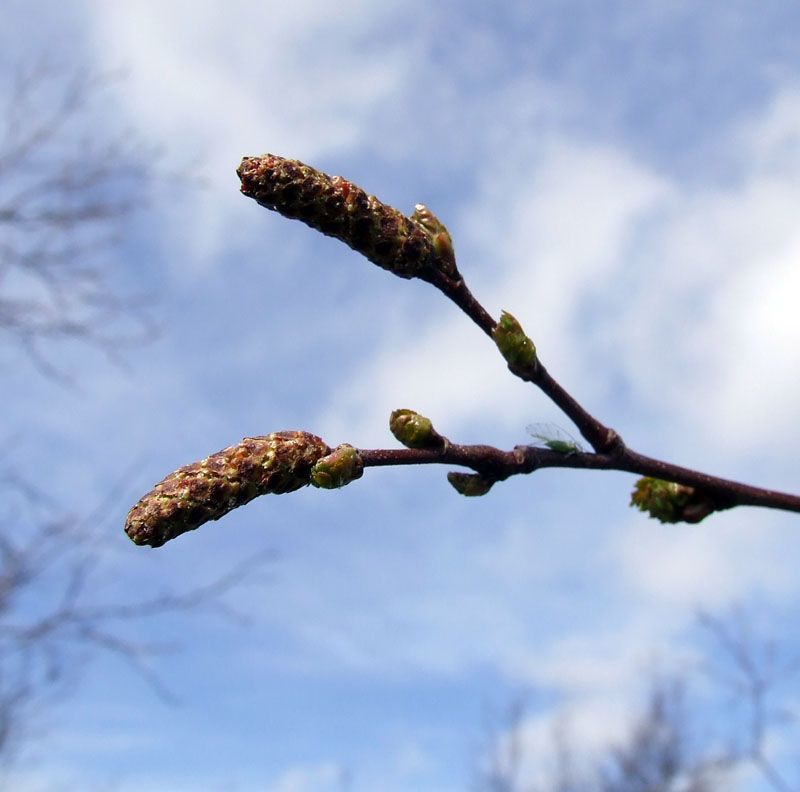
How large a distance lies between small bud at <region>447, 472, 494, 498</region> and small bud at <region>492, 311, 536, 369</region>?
0.61 feet

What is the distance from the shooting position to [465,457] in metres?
1.41

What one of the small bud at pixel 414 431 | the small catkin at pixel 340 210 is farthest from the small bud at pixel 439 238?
the small bud at pixel 414 431

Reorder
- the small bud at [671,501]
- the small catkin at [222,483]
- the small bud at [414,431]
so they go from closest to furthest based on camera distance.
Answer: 1. the small catkin at [222,483]
2. the small bud at [414,431]
3. the small bud at [671,501]

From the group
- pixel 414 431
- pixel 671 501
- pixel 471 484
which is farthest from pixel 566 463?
pixel 671 501

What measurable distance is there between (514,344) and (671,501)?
0.58m

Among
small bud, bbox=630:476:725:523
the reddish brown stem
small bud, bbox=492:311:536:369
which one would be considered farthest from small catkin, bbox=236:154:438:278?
small bud, bbox=630:476:725:523

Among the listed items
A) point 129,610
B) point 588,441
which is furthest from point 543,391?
point 129,610

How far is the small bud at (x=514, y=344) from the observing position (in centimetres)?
141

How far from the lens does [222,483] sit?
1203 millimetres

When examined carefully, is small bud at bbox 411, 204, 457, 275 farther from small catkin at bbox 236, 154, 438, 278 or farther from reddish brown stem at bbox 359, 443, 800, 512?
reddish brown stem at bbox 359, 443, 800, 512

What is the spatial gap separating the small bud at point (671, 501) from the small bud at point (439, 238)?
0.58 m

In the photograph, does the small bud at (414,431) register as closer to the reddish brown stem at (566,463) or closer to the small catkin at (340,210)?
the reddish brown stem at (566,463)

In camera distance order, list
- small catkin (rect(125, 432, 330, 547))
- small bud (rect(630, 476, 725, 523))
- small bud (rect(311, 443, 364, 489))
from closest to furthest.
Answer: small catkin (rect(125, 432, 330, 547)) < small bud (rect(311, 443, 364, 489)) < small bud (rect(630, 476, 725, 523))

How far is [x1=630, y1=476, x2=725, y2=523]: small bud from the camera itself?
1.72 metres
